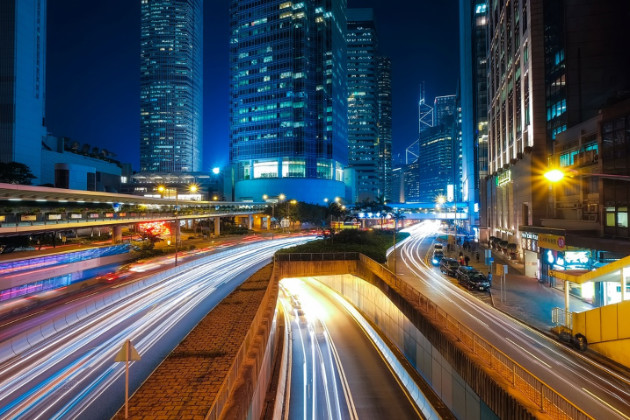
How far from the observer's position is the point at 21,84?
3167 inches

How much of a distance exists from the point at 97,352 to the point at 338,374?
11731 mm

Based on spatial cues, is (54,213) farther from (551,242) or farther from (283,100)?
(283,100)

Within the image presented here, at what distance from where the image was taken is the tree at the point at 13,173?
6383 cm

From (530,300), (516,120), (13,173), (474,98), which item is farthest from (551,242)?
(13,173)

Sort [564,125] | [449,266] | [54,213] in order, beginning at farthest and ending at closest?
1. [564,125]
2. [449,266]
3. [54,213]

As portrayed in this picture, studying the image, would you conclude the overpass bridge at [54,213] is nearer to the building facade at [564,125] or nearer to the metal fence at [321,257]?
the metal fence at [321,257]

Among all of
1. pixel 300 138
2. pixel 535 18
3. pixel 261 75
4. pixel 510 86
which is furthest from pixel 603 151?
pixel 261 75

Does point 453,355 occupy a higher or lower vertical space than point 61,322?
higher

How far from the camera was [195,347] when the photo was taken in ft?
46.0

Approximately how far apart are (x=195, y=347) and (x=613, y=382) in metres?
16.2

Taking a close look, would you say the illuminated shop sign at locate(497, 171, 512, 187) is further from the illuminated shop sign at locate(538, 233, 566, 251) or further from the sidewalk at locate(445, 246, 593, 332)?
the illuminated shop sign at locate(538, 233, 566, 251)

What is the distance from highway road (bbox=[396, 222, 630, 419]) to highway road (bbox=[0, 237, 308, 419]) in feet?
51.8

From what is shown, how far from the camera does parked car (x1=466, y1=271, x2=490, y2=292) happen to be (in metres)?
27.4

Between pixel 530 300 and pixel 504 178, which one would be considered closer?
pixel 530 300
